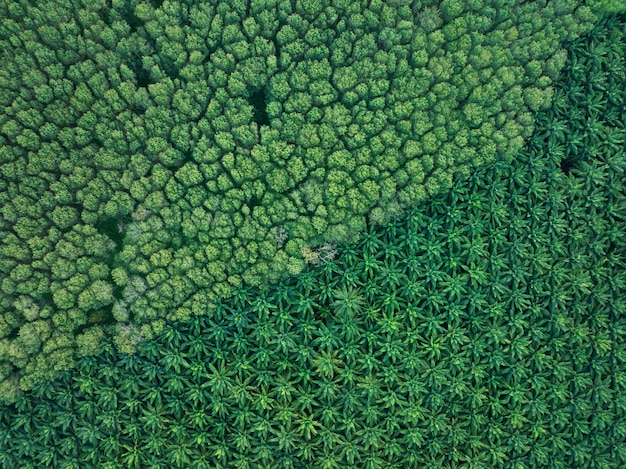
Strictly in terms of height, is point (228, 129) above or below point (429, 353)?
above

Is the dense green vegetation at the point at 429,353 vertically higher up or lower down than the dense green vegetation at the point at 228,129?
lower down

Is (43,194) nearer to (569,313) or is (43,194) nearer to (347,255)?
(347,255)

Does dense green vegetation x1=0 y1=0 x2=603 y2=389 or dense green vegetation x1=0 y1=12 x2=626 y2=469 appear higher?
dense green vegetation x1=0 y1=0 x2=603 y2=389

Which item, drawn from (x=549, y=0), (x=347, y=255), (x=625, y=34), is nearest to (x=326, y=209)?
(x=347, y=255)
